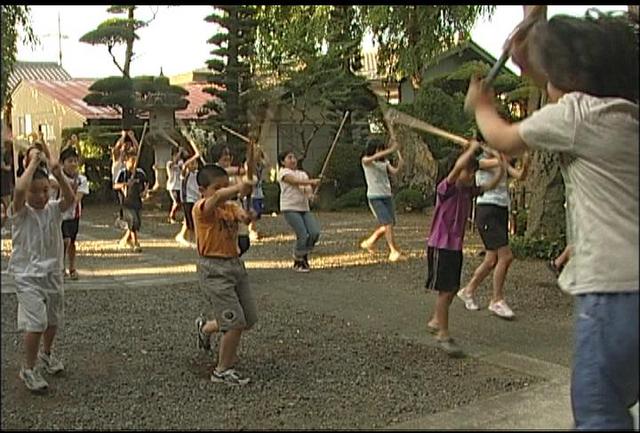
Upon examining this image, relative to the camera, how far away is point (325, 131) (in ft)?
36.8

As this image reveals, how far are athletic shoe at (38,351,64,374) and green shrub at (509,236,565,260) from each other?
17.0 ft

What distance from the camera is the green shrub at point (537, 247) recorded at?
7.94 m

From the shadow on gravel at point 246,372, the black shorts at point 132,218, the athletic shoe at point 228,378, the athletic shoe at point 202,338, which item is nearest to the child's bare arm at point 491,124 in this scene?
the shadow on gravel at point 246,372

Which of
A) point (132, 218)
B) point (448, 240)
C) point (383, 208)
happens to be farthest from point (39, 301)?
point (383, 208)

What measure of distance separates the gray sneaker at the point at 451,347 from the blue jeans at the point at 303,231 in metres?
3.09

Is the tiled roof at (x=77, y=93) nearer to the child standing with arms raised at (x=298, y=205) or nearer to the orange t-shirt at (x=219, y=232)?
the orange t-shirt at (x=219, y=232)

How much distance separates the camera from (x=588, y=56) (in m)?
1.88

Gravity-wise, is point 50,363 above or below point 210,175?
below

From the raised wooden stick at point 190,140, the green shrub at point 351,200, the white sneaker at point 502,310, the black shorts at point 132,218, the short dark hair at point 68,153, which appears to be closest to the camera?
the short dark hair at point 68,153

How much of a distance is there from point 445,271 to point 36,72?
2569 mm

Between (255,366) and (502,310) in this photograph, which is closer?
(255,366)

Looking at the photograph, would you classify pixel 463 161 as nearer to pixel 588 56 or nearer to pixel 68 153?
pixel 68 153

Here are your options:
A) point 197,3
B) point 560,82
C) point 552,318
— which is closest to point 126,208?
point 552,318

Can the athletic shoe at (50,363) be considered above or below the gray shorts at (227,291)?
below
